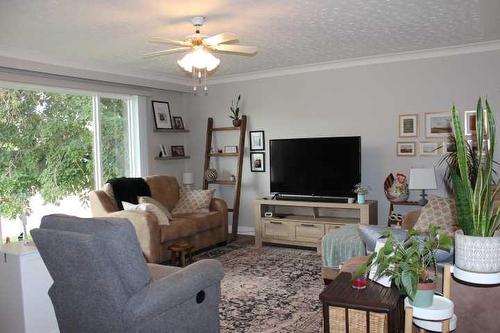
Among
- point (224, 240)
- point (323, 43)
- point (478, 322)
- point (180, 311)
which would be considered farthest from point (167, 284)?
point (224, 240)

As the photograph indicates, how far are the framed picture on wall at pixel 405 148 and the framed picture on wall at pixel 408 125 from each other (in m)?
0.10

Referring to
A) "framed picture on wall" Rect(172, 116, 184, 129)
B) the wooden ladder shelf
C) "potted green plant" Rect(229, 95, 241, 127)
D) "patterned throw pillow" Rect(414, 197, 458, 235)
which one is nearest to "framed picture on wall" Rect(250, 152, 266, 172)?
the wooden ladder shelf

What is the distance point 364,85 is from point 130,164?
3.49 m

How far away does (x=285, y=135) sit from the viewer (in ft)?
20.4

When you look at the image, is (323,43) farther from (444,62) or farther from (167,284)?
(167,284)

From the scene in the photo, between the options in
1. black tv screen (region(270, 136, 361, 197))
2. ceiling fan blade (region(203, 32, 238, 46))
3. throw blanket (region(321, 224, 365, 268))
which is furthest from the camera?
black tv screen (region(270, 136, 361, 197))

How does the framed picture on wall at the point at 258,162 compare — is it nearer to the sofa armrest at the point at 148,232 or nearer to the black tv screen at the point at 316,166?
the black tv screen at the point at 316,166

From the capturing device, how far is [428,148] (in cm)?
520

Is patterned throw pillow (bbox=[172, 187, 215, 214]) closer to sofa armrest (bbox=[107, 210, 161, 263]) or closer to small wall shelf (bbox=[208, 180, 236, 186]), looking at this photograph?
small wall shelf (bbox=[208, 180, 236, 186])

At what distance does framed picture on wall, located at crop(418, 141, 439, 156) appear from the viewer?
5.17 meters

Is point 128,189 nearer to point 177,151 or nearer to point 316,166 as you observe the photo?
point 177,151

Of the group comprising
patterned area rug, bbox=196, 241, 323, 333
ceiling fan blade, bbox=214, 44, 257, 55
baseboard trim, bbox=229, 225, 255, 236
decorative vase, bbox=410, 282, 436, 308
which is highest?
ceiling fan blade, bbox=214, 44, 257, 55

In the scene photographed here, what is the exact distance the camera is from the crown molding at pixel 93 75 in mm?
4484

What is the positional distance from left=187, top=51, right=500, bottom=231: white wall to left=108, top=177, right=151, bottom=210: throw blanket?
160 centimetres
